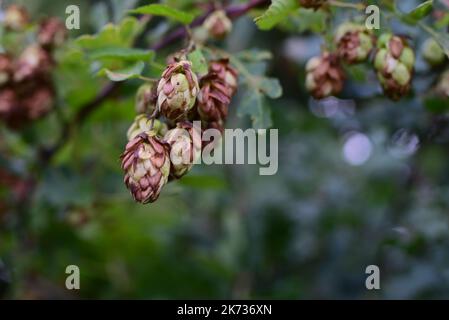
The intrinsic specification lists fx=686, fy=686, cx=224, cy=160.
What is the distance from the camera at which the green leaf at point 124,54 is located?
1.13 m

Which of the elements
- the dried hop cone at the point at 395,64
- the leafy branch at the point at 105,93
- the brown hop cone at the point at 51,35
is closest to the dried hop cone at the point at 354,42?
the dried hop cone at the point at 395,64

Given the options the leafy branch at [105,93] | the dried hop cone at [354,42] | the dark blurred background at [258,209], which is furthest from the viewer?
the dark blurred background at [258,209]

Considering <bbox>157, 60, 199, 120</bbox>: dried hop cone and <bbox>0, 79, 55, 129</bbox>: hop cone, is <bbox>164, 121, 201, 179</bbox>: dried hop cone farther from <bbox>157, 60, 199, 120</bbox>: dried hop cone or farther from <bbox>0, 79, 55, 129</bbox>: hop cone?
<bbox>0, 79, 55, 129</bbox>: hop cone

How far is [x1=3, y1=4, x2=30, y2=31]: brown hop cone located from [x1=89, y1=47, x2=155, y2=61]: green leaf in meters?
0.44

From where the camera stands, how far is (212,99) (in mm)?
1059

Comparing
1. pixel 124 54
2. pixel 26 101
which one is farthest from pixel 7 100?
pixel 124 54

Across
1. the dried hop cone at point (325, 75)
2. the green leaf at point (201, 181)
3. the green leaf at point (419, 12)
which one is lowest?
the green leaf at point (201, 181)

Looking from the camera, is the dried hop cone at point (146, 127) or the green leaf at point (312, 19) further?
the green leaf at point (312, 19)

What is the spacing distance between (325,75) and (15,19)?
75 centimetres

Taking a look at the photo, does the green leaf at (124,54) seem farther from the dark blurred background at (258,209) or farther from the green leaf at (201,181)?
the green leaf at (201,181)

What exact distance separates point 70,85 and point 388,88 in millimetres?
764

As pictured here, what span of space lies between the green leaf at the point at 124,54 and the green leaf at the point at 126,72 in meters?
0.01

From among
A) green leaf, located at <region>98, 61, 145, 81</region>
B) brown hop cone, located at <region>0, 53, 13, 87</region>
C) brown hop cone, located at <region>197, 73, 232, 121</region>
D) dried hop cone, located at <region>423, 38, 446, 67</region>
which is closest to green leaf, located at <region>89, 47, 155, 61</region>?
green leaf, located at <region>98, 61, 145, 81</region>
